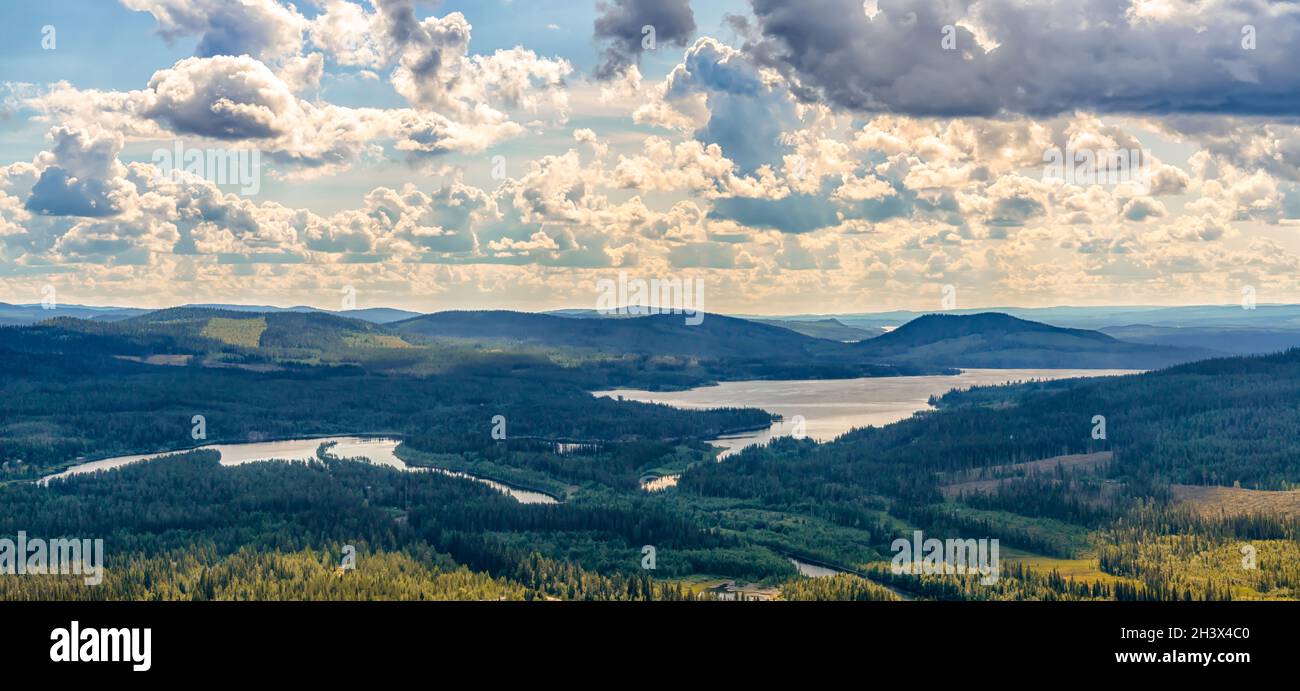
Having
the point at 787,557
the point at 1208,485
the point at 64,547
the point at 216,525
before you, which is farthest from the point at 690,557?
the point at 1208,485

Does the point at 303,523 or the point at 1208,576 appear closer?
the point at 1208,576

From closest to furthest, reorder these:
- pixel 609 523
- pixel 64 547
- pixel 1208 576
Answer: pixel 1208 576 → pixel 64 547 → pixel 609 523

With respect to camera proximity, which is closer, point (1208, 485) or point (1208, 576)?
point (1208, 576)

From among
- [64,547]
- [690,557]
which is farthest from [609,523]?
[64,547]

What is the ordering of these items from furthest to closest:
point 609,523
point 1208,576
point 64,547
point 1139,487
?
point 1139,487 → point 609,523 → point 64,547 → point 1208,576
